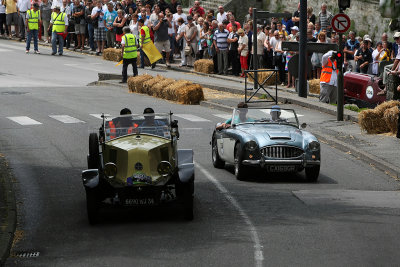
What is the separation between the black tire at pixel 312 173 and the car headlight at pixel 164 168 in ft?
15.4

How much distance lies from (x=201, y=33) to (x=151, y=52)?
2387 millimetres

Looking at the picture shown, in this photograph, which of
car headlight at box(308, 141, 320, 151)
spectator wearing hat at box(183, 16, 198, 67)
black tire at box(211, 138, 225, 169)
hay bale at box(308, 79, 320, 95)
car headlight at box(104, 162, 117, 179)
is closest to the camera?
car headlight at box(104, 162, 117, 179)

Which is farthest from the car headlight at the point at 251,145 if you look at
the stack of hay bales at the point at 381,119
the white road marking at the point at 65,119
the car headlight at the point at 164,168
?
the white road marking at the point at 65,119

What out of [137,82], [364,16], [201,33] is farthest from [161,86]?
[364,16]

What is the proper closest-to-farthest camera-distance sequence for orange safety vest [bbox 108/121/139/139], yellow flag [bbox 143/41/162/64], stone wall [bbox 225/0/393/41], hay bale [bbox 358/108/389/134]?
orange safety vest [bbox 108/121/139/139], hay bale [bbox 358/108/389/134], stone wall [bbox 225/0/393/41], yellow flag [bbox 143/41/162/64]

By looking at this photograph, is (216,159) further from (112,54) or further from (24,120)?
(112,54)

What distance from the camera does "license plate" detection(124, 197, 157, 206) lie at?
14.3 metres

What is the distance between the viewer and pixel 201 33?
1545 inches

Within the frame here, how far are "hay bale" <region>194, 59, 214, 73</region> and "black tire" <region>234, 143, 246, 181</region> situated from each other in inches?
812

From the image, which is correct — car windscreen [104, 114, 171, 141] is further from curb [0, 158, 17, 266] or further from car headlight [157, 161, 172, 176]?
curb [0, 158, 17, 266]

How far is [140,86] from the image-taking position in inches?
1350

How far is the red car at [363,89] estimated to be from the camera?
27.5 m

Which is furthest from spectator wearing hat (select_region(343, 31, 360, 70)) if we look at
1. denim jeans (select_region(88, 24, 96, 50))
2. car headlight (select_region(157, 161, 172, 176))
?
car headlight (select_region(157, 161, 172, 176))

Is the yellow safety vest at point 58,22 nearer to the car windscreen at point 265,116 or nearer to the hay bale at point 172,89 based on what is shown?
the hay bale at point 172,89
